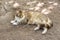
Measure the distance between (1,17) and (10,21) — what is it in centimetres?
20

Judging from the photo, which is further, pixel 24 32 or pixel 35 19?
pixel 35 19

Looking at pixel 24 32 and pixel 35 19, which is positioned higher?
pixel 35 19

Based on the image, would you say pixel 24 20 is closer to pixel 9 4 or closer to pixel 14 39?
pixel 14 39

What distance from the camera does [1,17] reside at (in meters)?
2.70

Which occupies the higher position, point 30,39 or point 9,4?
point 9,4

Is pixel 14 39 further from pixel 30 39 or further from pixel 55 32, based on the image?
pixel 55 32

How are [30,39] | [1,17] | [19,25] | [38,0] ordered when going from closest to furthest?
[30,39], [19,25], [1,17], [38,0]

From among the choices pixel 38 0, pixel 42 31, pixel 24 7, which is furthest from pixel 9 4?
pixel 42 31

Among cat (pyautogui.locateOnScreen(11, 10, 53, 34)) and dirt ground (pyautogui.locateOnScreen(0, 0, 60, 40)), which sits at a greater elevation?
cat (pyautogui.locateOnScreen(11, 10, 53, 34))

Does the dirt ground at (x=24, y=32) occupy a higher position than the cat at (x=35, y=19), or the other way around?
the cat at (x=35, y=19)

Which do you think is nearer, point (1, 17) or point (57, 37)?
point (57, 37)

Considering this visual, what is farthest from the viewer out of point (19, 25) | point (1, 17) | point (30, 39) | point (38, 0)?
point (38, 0)

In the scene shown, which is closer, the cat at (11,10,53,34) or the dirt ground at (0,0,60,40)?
the dirt ground at (0,0,60,40)

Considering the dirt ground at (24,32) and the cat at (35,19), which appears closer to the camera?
the dirt ground at (24,32)
